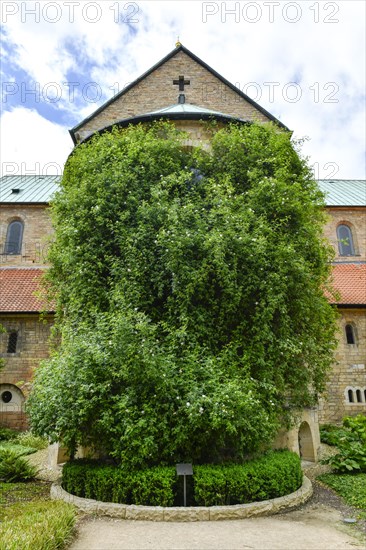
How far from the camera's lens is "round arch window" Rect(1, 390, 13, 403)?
16.0 m

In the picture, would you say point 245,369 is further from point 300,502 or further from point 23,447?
point 23,447

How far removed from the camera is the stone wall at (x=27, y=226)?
20.5 metres

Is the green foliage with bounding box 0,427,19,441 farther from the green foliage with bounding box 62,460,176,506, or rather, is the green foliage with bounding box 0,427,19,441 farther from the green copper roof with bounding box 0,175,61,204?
the green copper roof with bounding box 0,175,61,204

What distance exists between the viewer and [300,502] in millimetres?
7426

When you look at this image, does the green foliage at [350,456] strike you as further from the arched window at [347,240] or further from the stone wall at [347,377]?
the arched window at [347,240]

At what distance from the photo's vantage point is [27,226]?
21453 mm

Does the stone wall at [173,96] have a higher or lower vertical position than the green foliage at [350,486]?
higher

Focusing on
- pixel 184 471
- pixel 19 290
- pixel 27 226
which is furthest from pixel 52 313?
pixel 184 471

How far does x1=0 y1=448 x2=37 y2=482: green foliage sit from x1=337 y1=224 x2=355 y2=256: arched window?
59.7ft

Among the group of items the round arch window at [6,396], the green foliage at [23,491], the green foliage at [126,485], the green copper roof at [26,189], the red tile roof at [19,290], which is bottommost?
the green foliage at [23,491]

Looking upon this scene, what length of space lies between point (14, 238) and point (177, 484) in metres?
17.6

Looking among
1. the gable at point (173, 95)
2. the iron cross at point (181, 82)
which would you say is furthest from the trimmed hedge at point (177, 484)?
the iron cross at point (181, 82)

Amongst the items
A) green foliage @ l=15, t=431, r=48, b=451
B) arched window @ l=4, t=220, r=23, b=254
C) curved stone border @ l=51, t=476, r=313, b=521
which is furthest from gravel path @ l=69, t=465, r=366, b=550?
arched window @ l=4, t=220, r=23, b=254

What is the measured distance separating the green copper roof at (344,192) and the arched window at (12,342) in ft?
55.4
